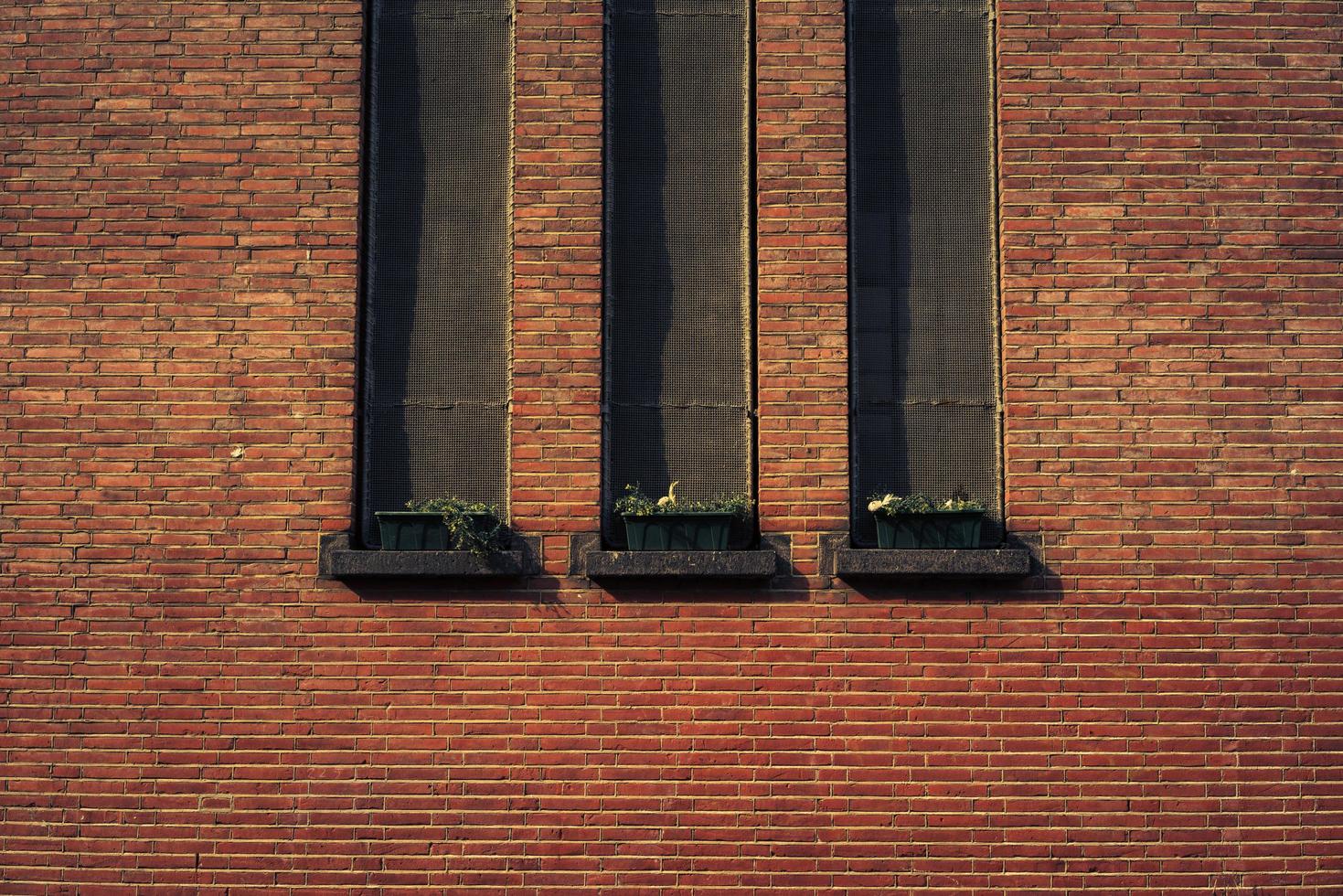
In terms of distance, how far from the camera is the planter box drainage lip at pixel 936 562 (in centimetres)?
588

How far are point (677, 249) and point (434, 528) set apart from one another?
2.13 meters

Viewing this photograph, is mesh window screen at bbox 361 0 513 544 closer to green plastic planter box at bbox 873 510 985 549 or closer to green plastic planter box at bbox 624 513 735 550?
green plastic planter box at bbox 624 513 735 550

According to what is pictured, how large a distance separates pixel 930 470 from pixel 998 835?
199 centimetres

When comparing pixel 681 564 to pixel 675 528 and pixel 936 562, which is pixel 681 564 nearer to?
pixel 675 528

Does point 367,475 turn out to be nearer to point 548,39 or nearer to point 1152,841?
point 548,39

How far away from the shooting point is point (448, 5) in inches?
260

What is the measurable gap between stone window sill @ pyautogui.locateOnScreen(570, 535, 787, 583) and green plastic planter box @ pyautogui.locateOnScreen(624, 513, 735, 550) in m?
0.08

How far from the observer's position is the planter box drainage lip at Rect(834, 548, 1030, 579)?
5.88 metres

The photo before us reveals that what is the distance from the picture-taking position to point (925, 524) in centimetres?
604

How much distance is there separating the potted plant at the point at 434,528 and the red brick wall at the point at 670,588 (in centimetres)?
25

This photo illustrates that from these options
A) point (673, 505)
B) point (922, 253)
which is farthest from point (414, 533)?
point (922, 253)

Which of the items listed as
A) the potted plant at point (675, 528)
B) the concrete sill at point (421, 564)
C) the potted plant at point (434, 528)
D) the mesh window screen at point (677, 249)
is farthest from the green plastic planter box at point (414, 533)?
the mesh window screen at point (677, 249)

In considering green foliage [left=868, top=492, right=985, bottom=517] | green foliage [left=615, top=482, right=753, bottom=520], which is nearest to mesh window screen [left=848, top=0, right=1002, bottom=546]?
green foliage [left=868, top=492, right=985, bottom=517]

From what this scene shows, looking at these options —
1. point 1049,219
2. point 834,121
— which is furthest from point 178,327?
point 1049,219
